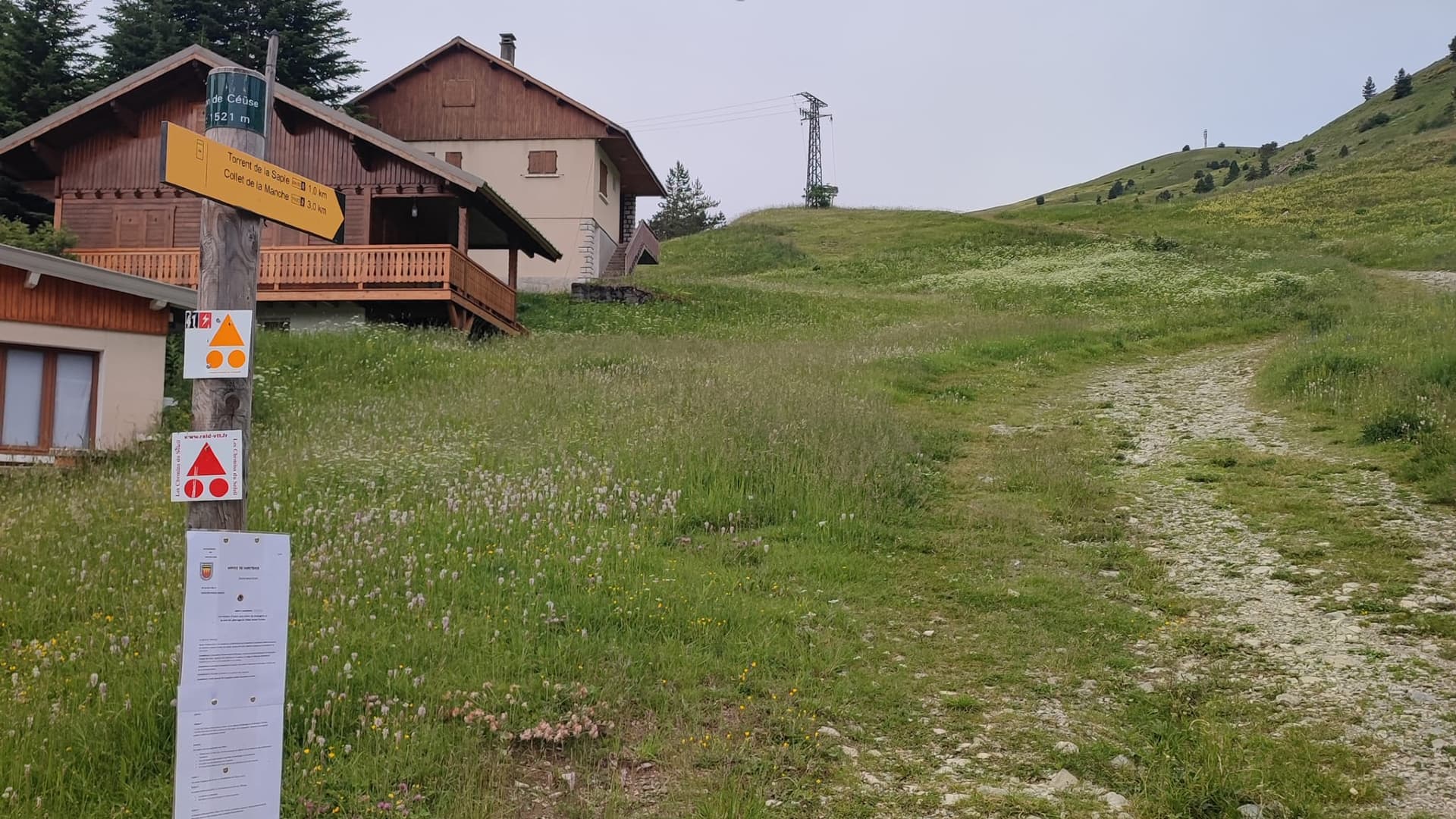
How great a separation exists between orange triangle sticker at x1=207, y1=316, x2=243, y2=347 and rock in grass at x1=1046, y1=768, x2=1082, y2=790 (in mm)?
4843

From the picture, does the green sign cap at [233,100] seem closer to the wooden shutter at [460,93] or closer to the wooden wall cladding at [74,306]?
the wooden wall cladding at [74,306]

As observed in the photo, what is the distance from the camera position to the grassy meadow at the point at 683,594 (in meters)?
5.48

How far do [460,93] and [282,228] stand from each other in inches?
557

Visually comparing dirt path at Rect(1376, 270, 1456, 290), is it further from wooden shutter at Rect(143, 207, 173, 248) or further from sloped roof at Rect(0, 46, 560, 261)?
wooden shutter at Rect(143, 207, 173, 248)

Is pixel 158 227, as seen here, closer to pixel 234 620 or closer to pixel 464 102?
pixel 464 102

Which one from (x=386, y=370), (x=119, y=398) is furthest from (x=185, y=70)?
(x=119, y=398)

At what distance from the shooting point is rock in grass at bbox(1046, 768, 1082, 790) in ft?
18.4

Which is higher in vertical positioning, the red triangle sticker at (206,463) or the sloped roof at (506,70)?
the sloped roof at (506,70)

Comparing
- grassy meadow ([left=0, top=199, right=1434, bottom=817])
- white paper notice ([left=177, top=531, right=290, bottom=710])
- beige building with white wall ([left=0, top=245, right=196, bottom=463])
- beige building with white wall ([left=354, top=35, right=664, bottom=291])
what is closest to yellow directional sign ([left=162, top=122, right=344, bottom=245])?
white paper notice ([left=177, top=531, right=290, bottom=710])

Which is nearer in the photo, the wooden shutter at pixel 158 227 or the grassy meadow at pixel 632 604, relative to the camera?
the grassy meadow at pixel 632 604

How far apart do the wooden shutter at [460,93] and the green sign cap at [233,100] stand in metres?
32.4

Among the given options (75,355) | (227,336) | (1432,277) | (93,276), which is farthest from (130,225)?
(1432,277)

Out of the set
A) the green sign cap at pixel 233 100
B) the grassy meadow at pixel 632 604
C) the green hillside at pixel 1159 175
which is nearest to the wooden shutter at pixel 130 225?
the grassy meadow at pixel 632 604

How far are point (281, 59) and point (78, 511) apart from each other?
104 feet
